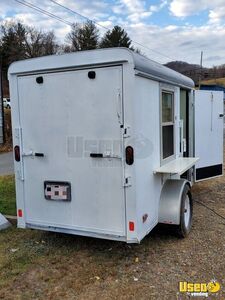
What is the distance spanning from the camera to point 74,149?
11.5ft

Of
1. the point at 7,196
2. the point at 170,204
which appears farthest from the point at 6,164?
the point at 170,204

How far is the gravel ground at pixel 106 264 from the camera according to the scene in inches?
118

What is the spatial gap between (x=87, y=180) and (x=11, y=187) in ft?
13.1

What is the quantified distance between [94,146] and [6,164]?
8.11 m

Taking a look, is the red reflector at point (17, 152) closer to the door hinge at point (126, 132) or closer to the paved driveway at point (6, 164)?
the door hinge at point (126, 132)

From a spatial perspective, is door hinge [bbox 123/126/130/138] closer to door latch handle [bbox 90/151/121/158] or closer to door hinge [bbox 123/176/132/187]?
door latch handle [bbox 90/151/121/158]

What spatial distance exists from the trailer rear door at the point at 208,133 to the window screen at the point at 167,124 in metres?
1.52

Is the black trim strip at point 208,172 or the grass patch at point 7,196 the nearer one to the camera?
the grass patch at point 7,196

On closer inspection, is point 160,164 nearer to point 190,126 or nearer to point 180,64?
point 190,126

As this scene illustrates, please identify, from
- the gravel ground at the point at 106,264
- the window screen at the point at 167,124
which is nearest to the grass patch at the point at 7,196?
the gravel ground at the point at 106,264

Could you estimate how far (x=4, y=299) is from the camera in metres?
2.91

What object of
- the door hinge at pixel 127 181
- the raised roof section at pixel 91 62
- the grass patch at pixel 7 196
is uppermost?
the raised roof section at pixel 91 62

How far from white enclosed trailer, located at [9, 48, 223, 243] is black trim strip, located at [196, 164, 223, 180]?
209 cm

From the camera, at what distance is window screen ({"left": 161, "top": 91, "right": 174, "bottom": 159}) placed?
427cm
